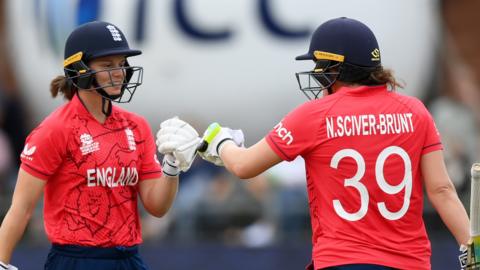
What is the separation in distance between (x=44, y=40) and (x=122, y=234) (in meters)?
5.14

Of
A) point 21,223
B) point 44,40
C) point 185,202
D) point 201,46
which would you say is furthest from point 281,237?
point 21,223

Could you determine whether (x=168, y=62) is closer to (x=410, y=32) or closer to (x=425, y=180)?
(x=410, y=32)

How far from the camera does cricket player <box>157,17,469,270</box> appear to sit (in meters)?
5.11

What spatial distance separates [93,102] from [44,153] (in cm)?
35

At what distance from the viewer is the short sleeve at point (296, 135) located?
16.9 ft

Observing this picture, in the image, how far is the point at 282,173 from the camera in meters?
9.57

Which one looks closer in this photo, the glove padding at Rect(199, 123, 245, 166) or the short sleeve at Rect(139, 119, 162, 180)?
the glove padding at Rect(199, 123, 245, 166)

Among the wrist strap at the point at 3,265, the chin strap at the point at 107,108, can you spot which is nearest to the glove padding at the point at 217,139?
the chin strap at the point at 107,108

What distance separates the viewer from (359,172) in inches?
201

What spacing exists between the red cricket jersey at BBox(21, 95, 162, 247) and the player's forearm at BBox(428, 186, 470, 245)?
4.36ft

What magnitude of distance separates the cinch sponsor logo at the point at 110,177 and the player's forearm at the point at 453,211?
51.2 inches

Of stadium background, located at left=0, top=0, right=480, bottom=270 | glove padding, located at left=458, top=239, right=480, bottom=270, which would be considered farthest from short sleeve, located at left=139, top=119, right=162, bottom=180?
stadium background, located at left=0, top=0, right=480, bottom=270

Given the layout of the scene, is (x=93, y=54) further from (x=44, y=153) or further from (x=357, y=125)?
(x=357, y=125)

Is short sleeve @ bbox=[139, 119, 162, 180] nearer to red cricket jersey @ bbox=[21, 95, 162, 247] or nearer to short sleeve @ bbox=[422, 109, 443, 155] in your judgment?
red cricket jersey @ bbox=[21, 95, 162, 247]
